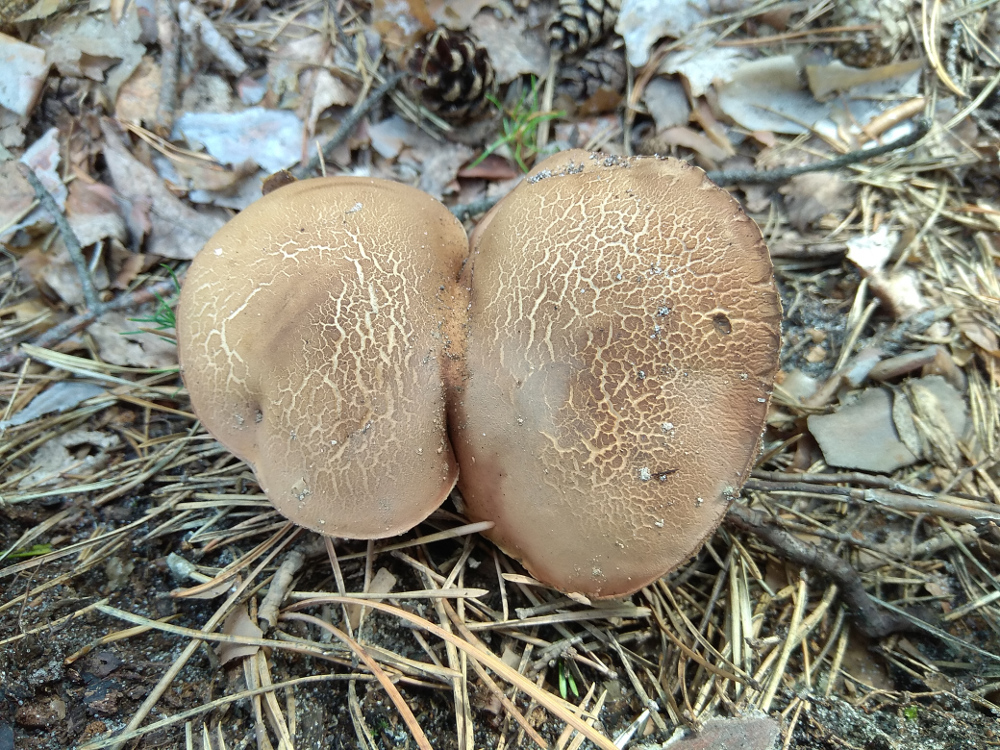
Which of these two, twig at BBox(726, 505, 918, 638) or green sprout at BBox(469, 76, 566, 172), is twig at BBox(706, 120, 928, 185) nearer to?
green sprout at BBox(469, 76, 566, 172)

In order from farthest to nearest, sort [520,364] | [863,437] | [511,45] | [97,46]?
[511,45], [97,46], [863,437], [520,364]

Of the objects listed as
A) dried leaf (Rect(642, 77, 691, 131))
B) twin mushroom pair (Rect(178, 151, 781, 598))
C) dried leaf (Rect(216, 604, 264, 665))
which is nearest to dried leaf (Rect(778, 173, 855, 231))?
dried leaf (Rect(642, 77, 691, 131))

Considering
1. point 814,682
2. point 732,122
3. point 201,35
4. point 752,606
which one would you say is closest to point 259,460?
point 752,606

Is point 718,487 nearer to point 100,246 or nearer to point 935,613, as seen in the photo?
point 935,613

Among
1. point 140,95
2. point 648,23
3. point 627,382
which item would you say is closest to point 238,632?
point 627,382

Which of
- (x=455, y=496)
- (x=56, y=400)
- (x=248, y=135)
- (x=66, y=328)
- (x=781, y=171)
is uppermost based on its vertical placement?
(x=248, y=135)

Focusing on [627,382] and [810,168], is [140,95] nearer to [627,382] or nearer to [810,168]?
[627,382]
